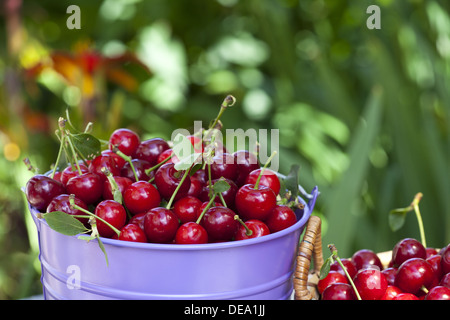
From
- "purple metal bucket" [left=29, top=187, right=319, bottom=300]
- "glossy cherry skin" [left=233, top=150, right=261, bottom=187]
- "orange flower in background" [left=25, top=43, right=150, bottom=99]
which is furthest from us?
"orange flower in background" [left=25, top=43, right=150, bottom=99]

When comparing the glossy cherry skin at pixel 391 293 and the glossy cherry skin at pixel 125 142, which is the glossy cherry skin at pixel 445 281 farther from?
the glossy cherry skin at pixel 125 142

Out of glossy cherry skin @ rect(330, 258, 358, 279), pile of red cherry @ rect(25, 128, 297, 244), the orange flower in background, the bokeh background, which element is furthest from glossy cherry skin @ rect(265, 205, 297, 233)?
the orange flower in background

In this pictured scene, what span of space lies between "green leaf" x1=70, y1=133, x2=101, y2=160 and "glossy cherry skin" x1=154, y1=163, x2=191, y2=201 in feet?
0.21

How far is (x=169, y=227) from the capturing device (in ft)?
1.35

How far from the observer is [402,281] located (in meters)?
0.48

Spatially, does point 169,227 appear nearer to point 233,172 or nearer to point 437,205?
point 233,172

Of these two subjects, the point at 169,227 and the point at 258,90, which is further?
the point at 258,90

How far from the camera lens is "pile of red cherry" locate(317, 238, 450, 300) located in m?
0.47

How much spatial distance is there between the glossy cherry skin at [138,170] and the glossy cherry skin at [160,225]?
3.1 inches

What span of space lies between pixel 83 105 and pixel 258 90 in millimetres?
753

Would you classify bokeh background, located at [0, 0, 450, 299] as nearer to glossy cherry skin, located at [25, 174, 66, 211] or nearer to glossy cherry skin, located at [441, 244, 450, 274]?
glossy cherry skin, located at [441, 244, 450, 274]

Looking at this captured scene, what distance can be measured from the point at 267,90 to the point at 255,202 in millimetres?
1220
